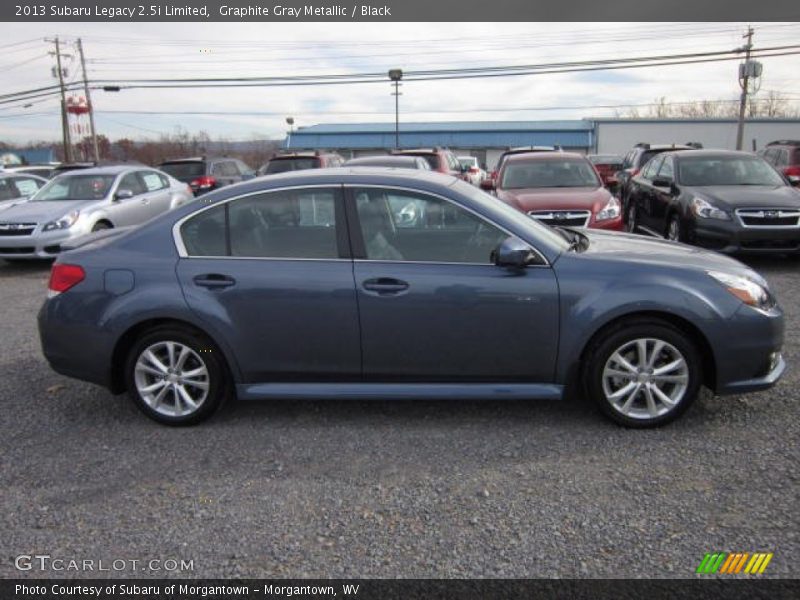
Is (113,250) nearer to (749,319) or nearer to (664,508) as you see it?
(664,508)

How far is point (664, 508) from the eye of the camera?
3.14 metres

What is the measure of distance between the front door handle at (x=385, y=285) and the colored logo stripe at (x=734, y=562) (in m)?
2.10

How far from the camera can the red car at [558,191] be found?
857cm

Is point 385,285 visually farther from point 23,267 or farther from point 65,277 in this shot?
point 23,267

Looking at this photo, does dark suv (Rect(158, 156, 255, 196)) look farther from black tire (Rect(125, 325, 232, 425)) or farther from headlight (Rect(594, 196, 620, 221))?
black tire (Rect(125, 325, 232, 425))

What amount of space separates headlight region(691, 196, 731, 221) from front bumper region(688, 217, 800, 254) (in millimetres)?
66

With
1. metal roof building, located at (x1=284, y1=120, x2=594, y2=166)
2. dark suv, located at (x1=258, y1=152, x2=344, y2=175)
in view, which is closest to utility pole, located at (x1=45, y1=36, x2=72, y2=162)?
metal roof building, located at (x1=284, y1=120, x2=594, y2=166)

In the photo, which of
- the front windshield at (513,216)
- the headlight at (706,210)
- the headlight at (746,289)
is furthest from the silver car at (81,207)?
the headlight at (746,289)

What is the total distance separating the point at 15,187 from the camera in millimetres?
13375

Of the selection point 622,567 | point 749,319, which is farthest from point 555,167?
point 622,567

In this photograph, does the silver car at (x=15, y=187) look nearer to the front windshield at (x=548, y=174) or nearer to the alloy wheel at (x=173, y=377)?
the front windshield at (x=548, y=174)

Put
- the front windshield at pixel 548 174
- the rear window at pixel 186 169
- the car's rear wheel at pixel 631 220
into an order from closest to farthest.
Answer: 1. the front windshield at pixel 548 174
2. the car's rear wheel at pixel 631 220
3. the rear window at pixel 186 169

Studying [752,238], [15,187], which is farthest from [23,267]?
[752,238]

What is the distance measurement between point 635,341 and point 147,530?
2.88 meters
